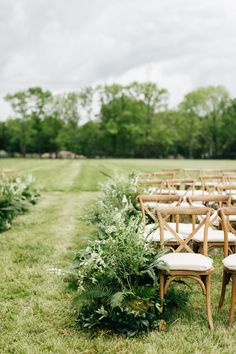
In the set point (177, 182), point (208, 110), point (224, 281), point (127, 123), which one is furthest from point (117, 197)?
point (208, 110)

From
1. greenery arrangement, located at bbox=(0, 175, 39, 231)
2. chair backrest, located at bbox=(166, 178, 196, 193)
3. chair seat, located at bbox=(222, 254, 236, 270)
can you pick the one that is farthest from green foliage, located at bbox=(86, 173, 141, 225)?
chair seat, located at bbox=(222, 254, 236, 270)

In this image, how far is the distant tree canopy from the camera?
7744 cm

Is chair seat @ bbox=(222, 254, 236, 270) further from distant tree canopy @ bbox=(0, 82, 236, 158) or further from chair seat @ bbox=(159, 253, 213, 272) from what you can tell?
distant tree canopy @ bbox=(0, 82, 236, 158)

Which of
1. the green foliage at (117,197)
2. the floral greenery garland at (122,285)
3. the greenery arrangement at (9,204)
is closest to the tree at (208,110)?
the greenery arrangement at (9,204)

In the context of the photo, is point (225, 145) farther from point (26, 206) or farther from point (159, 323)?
point (159, 323)

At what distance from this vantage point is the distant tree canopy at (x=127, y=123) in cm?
7744

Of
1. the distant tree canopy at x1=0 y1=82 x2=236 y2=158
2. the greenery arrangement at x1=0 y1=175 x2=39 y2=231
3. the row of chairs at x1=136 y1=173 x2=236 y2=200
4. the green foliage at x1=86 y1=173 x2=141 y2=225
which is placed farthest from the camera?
the distant tree canopy at x1=0 y1=82 x2=236 y2=158

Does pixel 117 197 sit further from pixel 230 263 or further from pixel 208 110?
pixel 208 110

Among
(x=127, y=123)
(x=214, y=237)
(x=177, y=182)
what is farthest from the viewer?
(x=127, y=123)

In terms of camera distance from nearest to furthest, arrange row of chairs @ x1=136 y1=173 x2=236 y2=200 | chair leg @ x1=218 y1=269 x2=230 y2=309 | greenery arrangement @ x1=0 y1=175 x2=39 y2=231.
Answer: chair leg @ x1=218 y1=269 x2=230 y2=309 < row of chairs @ x1=136 y1=173 x2=236 y2=200 < greenery arrangement @ x1=0 y1=175 x2=39 y2=231

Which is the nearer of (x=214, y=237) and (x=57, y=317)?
(x=57, y=317)

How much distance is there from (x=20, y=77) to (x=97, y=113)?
1433cm

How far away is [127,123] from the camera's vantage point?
77375mm

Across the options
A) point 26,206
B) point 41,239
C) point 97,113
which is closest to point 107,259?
point 41,239
